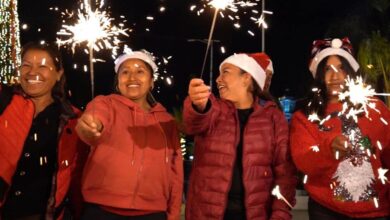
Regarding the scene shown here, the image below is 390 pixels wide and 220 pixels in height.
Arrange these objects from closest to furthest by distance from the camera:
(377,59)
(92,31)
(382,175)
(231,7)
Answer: (382,175)
(92,31)
(231,7)
(377,59)

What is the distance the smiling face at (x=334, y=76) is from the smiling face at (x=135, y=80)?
1.37 m

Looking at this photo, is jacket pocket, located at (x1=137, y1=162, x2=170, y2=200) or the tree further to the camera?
the tree

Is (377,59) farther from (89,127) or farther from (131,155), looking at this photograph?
(89,127)

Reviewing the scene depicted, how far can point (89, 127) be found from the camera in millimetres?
3668

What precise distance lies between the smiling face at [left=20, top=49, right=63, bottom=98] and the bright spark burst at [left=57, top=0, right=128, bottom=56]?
3.08 feet

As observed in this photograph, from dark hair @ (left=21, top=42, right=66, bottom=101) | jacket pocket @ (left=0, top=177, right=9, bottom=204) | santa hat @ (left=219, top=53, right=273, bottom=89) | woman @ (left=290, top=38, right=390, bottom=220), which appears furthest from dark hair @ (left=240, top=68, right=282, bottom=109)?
jacket pocket @ (left=0, top=177, right=9, bottom=204)

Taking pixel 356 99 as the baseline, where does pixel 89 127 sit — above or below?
below

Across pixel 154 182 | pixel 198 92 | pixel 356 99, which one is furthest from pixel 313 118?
pixel 154 182

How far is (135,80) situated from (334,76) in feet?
4.97

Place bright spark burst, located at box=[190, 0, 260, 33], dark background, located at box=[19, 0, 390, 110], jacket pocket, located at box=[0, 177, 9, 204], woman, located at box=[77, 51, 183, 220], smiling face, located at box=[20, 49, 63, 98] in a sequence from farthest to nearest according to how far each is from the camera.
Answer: dark background, located at box=[19, 0, 390, 110] < bright spark burst, located at box=[190, 0, 260, 33] < smiling face, located at box=[20, 49, 63, 98] < woman, located at box=[77, 51, 183, 220] < jacket pocket, located at box=[0, 177, 9, 204]

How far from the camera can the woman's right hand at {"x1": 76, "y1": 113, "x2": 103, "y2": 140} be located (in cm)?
367

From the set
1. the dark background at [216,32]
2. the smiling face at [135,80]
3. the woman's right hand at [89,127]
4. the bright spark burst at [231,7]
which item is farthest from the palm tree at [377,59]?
the woman's right hand at [89,127]

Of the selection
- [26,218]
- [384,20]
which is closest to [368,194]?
[26,218]

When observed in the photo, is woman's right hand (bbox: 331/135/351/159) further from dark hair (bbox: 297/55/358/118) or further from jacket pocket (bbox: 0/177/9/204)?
jacket pocket (bbox: 0/177/9/204)
